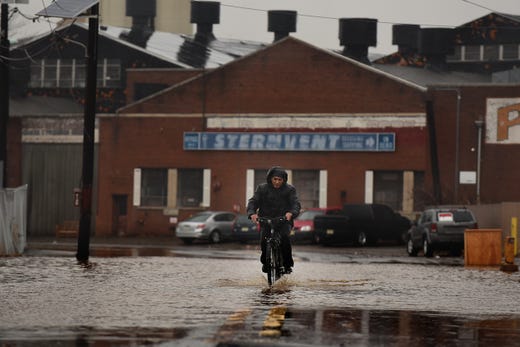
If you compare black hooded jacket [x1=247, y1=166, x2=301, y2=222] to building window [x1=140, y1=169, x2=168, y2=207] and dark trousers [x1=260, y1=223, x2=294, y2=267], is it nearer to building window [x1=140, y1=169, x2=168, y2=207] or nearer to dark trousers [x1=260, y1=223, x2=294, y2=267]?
dark trousers [x1=260, y1=223, x2=294, y2=267]

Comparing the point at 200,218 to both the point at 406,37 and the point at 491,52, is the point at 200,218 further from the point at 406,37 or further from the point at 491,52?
the point at 406,37

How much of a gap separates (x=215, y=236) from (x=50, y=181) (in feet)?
45.8

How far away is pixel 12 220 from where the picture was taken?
32.2 m

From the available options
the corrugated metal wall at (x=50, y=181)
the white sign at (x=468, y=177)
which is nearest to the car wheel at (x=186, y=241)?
the corrugated metal wall at (x=50, y=181)

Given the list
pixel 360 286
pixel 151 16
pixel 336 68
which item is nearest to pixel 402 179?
pixel 336 68

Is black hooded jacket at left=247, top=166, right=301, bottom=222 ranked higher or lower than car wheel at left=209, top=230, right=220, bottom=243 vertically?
higher

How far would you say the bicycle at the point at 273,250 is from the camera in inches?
786

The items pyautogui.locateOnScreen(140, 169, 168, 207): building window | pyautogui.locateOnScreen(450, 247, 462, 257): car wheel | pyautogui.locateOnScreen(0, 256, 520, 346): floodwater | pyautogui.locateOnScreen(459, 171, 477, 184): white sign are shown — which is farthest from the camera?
pyautogui.locateOnScreen(140, 169, 168, 207): building window

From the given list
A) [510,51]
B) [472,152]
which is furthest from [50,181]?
[510,51]

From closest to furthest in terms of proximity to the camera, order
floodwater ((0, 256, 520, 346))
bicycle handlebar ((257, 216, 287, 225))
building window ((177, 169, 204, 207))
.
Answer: floodwater ((0, 256, 520, 346))
bicycle handlebar ((257, 216, 287, 225))
building window ((177, 169, 204, 207))

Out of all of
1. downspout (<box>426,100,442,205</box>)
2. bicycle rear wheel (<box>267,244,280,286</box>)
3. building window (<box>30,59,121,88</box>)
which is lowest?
bicycle rear wheel (<box>267,244,280,286</box>)

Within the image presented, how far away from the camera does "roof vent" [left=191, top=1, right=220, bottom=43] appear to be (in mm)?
87625

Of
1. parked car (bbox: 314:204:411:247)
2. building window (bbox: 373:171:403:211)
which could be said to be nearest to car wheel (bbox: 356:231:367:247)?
parked car (bbox: 314:204:411:247)

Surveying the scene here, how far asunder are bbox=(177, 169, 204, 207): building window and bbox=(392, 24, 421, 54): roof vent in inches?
1070
